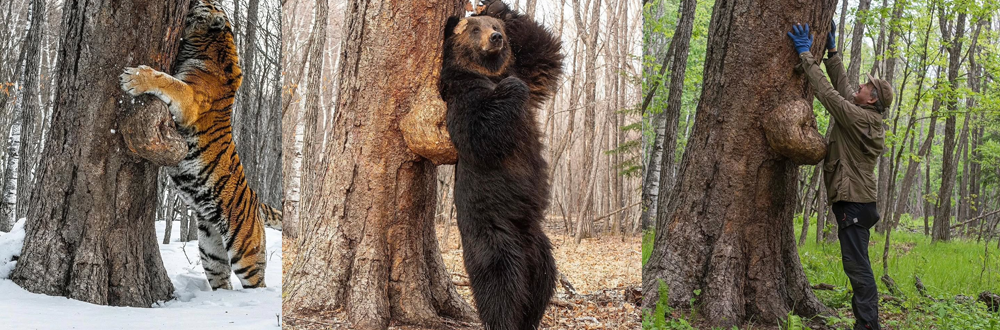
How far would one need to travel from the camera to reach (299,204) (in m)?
3.12

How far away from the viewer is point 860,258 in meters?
4.52

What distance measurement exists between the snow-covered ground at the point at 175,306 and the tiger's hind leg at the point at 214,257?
0.03m

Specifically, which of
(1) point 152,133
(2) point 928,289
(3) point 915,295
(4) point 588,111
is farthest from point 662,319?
(2) point 928,289

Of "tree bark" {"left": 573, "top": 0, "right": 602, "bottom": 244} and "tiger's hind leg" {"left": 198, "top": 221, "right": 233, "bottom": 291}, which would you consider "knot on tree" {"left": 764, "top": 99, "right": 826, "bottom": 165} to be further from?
"tiger's hind leg" {"left": 198, "top": 221, "right": 233, "bottom": 291}

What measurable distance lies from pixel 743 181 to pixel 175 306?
353cm

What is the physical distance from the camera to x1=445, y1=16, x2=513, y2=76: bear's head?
2.88 meters

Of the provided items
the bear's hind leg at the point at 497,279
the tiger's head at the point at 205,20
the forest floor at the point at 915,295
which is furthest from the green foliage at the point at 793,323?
the tiger's head at the point at 205,20

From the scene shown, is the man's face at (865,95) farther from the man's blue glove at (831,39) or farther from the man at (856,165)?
the man's blue glove at (831,39)

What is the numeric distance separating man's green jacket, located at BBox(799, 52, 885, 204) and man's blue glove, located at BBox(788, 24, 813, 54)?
357 mm

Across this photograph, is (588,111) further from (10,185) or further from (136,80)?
(10,185)

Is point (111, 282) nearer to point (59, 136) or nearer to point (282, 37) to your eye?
point (59, 136)

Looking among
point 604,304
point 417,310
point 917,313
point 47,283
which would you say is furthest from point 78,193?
point 917,313

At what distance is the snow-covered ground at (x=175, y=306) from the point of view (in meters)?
2.42

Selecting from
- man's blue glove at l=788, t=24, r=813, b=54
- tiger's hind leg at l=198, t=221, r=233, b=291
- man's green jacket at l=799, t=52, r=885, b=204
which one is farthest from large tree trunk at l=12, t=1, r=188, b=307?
man's green jacket at l=799, t=52, r=885, b=204
